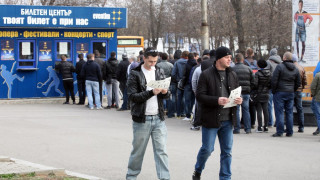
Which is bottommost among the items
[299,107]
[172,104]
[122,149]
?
[122,149]

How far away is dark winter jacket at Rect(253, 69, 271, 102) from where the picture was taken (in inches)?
552

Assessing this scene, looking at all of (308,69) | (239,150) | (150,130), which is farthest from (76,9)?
(150,130)

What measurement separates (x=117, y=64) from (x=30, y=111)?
3.25 meters

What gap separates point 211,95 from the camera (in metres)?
7.73

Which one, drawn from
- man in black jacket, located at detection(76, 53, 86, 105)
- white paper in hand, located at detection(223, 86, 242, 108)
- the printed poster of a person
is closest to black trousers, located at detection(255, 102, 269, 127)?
the printed poster of a person

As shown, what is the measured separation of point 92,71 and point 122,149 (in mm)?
8268

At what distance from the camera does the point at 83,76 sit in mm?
19688

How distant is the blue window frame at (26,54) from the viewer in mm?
21141

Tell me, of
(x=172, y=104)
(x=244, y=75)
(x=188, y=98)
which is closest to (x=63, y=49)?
(x=172, y=104)

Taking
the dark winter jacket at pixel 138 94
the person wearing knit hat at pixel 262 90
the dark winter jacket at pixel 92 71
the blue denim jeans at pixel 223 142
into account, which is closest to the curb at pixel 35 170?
the dark winter jacket at pixel 138 94

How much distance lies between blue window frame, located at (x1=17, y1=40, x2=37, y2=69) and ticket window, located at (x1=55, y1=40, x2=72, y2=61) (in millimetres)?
802

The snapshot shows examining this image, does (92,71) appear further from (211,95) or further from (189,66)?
(211,95)

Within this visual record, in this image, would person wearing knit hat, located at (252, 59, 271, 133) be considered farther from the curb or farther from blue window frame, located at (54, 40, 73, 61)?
blue window frame, located at (54, 40, 73, 61)

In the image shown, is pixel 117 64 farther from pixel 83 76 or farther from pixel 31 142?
pixel 31 142
